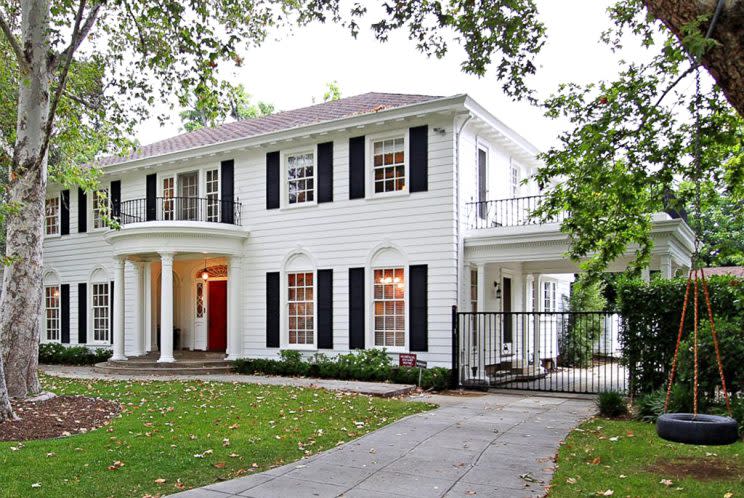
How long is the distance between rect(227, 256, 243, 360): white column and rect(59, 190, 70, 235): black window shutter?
7.72 m

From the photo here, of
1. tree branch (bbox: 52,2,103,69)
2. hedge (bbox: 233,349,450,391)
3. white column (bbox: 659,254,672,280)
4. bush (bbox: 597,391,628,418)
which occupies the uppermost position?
tree branch (bbox: 52,2,103,69)

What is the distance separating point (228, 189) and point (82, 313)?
7.57 meters

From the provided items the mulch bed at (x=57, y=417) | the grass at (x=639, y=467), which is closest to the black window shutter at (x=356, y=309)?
the mulch bed at (x=57, y=417)

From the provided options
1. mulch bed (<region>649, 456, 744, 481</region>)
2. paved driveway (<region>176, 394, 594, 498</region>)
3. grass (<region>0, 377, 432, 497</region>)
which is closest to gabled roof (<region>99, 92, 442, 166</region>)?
grass (<region>0, 377, 432, 497</region>)

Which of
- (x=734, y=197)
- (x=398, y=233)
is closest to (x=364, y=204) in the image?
(x=398, y=233)

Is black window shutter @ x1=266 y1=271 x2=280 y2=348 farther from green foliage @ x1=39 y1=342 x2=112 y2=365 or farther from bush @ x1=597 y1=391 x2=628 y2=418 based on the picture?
bush @ x1=597 y1=391 x2=628 y2=418

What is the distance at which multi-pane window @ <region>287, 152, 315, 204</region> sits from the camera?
1648 cm

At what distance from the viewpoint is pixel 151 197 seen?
1911 cm


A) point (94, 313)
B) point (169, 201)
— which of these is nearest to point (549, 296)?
point (169, 201)

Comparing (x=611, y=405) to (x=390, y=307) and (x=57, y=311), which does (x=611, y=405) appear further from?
(x=57, y=311)

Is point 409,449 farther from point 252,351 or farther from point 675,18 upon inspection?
point 252,351

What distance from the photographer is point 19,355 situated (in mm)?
10547

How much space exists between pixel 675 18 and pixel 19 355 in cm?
1083

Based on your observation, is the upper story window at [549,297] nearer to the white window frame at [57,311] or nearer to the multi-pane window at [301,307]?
the multi-pane window at [301,307]
